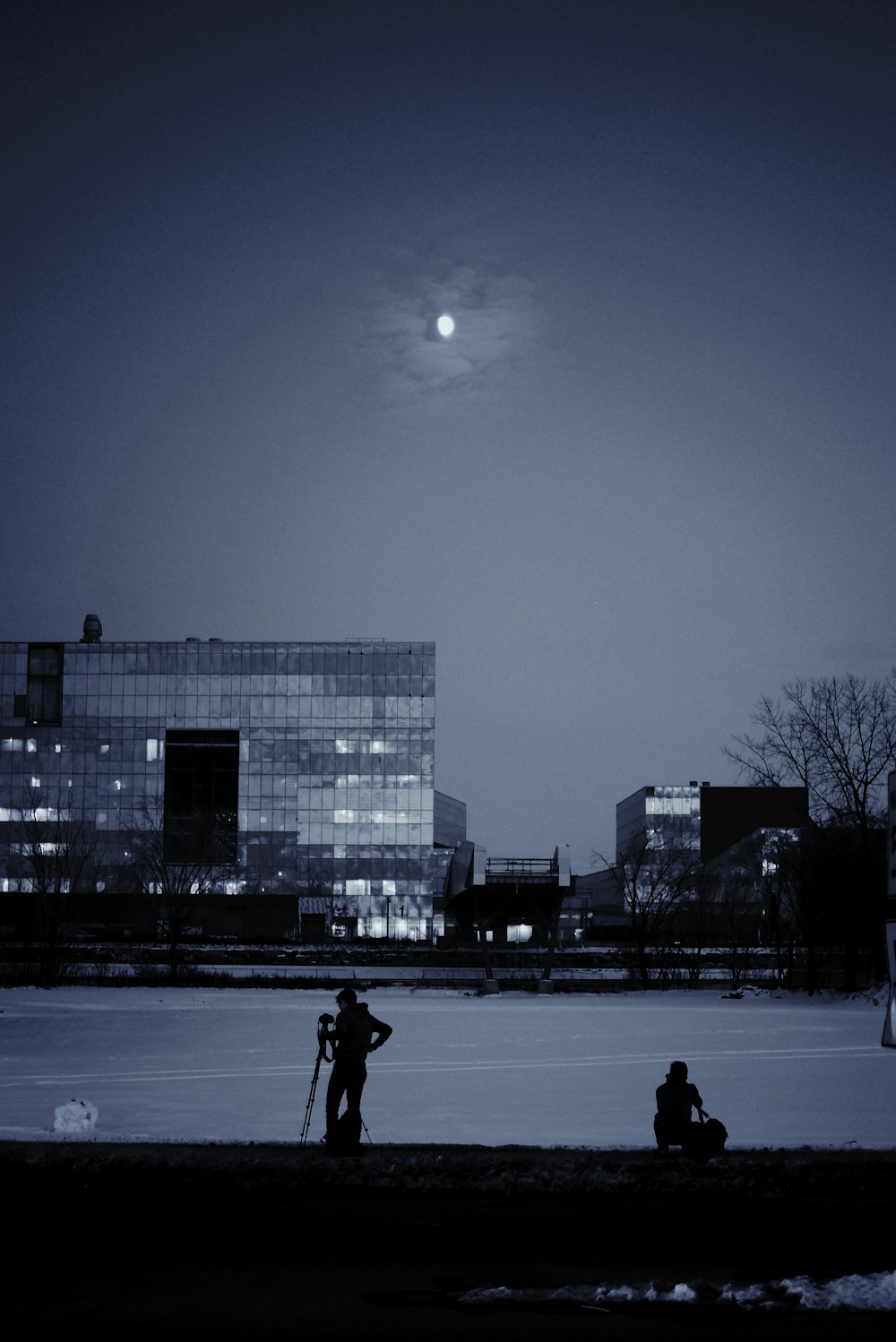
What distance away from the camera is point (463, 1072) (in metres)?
21.0

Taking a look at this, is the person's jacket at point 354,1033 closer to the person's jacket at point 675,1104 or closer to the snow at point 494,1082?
the snow at point 494,1082

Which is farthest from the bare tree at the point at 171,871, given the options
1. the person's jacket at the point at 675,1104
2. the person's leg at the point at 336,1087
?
the person's jacket at the point at 675,1104

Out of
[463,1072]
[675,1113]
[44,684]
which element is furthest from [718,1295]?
[44,684]

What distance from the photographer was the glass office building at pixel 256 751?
128 m

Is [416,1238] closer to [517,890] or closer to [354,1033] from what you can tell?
[354,1033]

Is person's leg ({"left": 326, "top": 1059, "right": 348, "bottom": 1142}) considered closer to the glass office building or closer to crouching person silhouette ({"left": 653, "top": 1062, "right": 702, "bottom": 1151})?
crouching person silhouette ({"left": 653, "top": 1062, "right": 702, "bottom": 1151})

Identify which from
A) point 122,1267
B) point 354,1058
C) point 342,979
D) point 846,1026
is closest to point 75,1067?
point 354,1058

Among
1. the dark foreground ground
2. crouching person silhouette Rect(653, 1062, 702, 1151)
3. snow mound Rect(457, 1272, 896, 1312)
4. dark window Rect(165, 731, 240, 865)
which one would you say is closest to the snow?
snow mound Rect(457, 1272, 896, 1312)

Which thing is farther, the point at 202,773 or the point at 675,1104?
the point at 202,773

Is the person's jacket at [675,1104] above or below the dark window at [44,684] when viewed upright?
below

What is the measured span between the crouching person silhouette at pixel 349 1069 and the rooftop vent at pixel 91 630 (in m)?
127

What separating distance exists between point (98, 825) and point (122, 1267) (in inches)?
4865

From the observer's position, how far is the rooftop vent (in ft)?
452

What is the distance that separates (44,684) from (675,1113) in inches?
4860
